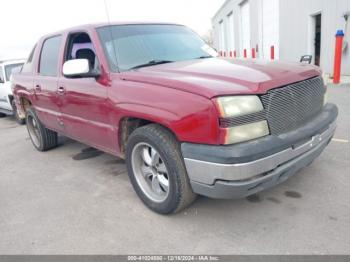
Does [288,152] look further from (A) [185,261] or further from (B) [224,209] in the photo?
(A) [185,261]

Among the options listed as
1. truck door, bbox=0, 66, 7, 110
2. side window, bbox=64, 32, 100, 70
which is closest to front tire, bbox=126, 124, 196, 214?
side window, bbox=64, 32, 100, 70

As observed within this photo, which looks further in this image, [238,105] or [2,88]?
[2,88]

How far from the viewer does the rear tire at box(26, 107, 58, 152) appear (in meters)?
5.25

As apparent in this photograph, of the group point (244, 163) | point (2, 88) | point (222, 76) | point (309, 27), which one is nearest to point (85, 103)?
point (222, 76)

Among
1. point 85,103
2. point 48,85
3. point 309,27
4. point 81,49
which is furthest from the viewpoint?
point 309,27

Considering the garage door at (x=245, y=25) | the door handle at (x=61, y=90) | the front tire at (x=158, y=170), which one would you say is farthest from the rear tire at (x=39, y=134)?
the garage door at (x=245, y=25)

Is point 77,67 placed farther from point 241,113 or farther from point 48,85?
point 241,113

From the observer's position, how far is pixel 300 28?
13.1m

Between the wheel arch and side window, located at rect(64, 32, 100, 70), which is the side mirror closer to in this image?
side window, located at rect(64, 32, 100, 70)

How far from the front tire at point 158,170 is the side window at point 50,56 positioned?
6.66 feet

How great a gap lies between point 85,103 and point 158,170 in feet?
4.18

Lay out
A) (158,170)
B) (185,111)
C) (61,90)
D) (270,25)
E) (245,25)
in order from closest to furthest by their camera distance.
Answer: (185,111) → (158,170) → (61,90) → (270,25) → (245,25)

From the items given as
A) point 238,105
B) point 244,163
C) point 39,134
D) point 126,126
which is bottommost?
point 39,134

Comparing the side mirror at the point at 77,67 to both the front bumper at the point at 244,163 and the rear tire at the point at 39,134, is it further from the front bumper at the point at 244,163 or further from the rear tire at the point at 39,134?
the rear tire at the point at 39,134
